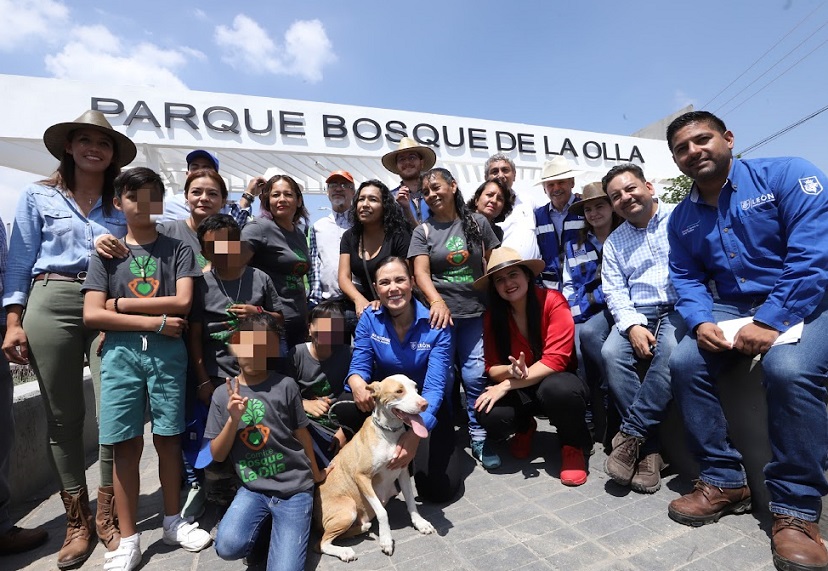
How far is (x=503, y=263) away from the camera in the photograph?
362cm

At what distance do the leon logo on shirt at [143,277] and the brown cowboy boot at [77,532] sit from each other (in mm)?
1414

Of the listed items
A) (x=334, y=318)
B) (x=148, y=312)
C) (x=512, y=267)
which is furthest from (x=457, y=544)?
(x=148, y=312)

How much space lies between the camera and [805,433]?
233 centimetres

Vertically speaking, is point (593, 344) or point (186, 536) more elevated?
point (593, 344)

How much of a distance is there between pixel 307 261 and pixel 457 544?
2617 millimetres

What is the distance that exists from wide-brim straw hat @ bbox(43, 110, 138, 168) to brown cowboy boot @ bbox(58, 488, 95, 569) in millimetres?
2313

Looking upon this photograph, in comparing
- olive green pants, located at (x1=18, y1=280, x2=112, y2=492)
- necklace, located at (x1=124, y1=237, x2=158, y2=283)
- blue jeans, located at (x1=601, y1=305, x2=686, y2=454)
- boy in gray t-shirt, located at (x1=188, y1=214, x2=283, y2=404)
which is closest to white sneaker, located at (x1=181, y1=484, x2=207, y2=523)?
olive green pants, located at (x1=18, y1=280, x2=112, y2=492)

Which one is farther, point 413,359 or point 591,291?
point 591,291

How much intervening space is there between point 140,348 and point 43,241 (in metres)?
1.02

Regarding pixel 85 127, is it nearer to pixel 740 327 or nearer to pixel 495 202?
pixel 495 202

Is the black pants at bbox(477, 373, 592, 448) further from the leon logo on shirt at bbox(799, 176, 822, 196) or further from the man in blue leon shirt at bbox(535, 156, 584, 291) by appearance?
the leon logo on shirt at bbox(799, 176, 822, 196)

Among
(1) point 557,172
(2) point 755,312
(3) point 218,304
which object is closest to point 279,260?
(3) point 218,304

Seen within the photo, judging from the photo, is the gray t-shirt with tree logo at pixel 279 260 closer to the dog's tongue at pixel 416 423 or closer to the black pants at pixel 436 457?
the black pants at pixel 436 457

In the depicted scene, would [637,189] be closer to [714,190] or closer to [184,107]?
[714,190]
